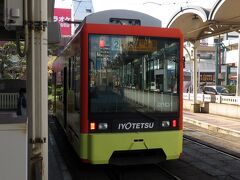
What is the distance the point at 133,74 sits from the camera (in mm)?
8250

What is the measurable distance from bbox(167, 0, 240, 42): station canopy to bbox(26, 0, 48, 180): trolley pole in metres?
14.7

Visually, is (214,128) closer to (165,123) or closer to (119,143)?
(165,123)

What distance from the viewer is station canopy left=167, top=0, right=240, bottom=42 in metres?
17.8

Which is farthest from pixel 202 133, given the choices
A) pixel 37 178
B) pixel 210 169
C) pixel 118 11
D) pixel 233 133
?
pixel 37 178

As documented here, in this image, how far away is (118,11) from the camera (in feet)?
27.8

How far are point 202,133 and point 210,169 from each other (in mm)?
6844

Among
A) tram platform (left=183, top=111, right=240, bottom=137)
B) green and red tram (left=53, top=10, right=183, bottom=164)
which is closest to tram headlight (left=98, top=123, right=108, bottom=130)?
green and red tram (left=53, top=10, right=183, bottom=164)

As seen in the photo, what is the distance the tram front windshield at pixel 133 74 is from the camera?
7.96m

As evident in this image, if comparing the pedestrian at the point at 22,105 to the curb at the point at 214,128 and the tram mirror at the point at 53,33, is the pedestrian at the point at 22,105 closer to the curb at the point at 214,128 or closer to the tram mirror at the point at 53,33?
the tram mirror at the point at 53,33

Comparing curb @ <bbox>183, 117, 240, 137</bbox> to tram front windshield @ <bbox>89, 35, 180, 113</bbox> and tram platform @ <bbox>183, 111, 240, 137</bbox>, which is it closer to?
tram platform @ <bbox>183, 111, 240, 137</bbox>

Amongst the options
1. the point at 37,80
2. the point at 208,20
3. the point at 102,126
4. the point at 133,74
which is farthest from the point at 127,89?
the point at 208,20

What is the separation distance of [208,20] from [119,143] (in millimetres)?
12170

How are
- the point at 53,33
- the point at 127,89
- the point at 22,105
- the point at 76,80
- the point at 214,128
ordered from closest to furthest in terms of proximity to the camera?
the point at 53,33 < the point at 22,105 < the point at 127,89 < the point at 76,80 < the point at 214,128

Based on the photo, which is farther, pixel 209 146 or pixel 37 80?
pixel 209 146
